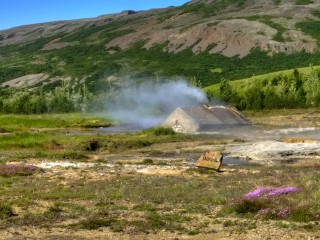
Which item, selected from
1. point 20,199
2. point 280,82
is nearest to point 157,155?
point 20,199

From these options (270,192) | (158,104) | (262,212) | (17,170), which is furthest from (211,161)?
(158,104)

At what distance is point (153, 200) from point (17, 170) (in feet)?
59.4

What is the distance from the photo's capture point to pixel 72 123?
116 meters

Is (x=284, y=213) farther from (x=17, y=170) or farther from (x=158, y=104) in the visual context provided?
(x=158, y=104)

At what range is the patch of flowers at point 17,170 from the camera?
4350 cm

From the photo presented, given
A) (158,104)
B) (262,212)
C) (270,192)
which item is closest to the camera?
(262,212)

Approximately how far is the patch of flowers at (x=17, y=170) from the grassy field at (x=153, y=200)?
81 millimetres

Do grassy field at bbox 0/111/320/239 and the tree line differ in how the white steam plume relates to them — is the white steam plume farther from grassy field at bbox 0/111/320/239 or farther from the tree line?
Result: grassy field at bbox 0/111/320/239

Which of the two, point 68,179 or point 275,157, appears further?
point 275,157

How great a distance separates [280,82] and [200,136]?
96264 millimetres

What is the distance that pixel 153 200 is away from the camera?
30.9 m

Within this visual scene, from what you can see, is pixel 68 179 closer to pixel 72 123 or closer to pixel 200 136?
pixel 200 136

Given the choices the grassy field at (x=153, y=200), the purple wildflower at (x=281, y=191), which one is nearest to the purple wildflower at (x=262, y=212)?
the grassy field at (x=153, y=200)

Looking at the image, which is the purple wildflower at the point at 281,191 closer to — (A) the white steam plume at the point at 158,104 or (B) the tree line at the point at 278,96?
(A) the white steam plume at the point at 158,104
